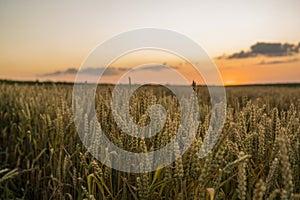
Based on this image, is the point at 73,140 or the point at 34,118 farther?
the point at 34,118

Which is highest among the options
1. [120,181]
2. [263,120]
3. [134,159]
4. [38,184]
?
[263,120]

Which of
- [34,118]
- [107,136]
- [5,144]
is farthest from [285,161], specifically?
[5,144]

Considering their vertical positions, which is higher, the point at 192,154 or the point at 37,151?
the point at 192,154

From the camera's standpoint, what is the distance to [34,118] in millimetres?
3562

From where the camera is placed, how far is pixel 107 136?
6.39ft

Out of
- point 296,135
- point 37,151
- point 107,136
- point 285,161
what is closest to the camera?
point 285,161

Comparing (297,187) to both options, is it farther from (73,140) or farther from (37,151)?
(37,151)

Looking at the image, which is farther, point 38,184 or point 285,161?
point 38,184

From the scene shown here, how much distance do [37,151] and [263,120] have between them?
199 centimetres

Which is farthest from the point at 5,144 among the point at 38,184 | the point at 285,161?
the point at 285,161

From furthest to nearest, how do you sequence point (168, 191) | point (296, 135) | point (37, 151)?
point (37, 151) < point (296, 135) < point (168, 191)

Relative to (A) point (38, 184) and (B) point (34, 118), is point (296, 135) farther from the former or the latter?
(B) point (34, 118)

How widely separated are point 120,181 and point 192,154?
0.54 m

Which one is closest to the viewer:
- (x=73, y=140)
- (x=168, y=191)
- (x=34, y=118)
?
(x=168, y=191)
